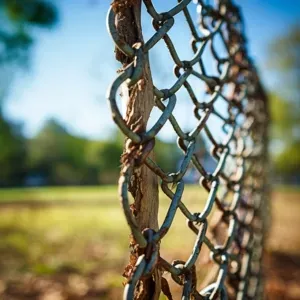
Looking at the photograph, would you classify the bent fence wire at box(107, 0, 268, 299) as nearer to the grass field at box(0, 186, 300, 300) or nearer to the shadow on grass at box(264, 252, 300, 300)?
the shadow on grass at box(264, 252, 300, 300)

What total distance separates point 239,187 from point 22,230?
5677 mm

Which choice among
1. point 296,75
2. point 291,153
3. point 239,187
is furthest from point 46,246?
point 291,153

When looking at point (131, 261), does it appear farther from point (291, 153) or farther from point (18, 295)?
point (291, 153)

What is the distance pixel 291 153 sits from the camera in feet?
89.5

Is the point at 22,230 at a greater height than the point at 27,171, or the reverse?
the point at 22,230

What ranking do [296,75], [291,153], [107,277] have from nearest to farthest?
[107,277] < [296,75] < [291,153]

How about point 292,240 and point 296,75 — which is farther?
point 296,75

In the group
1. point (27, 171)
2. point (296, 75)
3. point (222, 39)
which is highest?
point (296, 75)

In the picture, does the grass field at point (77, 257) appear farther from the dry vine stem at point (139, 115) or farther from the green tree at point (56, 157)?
the green tree at point (56, 157)

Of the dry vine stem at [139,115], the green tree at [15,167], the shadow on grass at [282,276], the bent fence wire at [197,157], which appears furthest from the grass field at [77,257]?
the green tree at [15,167]

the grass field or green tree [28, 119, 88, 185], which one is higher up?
the grass field

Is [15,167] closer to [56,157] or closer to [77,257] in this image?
[56,157]

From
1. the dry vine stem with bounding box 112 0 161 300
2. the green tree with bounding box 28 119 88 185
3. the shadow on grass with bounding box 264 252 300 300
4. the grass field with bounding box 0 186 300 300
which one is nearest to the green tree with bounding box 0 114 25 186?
the green tree with bounding box 28 119 88 185

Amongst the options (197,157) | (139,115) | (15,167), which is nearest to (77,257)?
(197,157)
